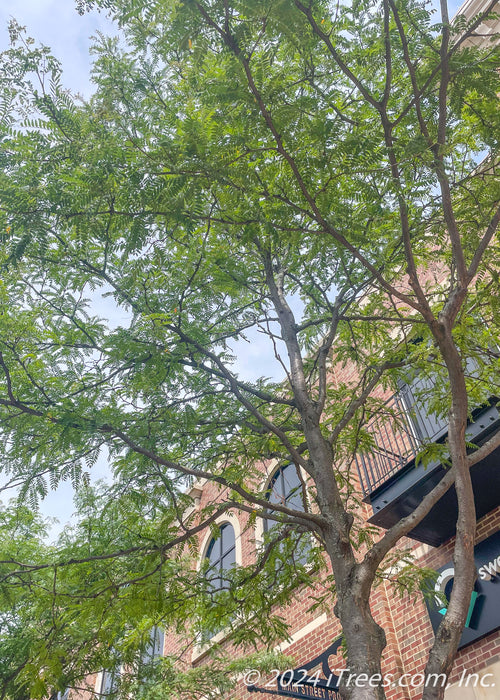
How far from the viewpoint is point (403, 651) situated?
7.26m

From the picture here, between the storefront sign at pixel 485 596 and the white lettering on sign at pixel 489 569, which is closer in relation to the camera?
the storefront sign at pixel 485 596

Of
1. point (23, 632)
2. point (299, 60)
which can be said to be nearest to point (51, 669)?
point (23, 632)

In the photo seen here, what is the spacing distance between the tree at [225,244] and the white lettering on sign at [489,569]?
72.6 inches

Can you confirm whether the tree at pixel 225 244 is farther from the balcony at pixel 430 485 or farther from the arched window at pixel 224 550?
the arched window at pixel 224 550

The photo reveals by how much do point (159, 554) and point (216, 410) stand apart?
1.57m

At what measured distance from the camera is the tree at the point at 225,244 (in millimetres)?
3951

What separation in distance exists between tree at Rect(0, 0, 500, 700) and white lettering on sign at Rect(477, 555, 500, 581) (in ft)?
6.05

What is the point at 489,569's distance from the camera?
6.25 m

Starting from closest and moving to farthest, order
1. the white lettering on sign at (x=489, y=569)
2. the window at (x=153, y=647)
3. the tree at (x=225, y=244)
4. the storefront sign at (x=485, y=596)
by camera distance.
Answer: the tree at (x=225, y=244) → the storefront sign at (x=485, y=596) → the white lettering on sign at (x=489, y=569) → the window at (x=153, y=647)

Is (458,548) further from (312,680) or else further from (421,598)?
(421,598)

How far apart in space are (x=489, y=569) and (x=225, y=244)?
4.75 metres

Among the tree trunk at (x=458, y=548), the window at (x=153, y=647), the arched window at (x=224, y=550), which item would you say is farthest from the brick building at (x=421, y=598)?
the arched window at (x=224, y=550)

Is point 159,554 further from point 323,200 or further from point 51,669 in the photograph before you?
point 323,200

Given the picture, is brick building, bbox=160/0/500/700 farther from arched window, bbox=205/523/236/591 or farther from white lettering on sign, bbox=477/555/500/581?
arched window, bbox=205/523/236/591
